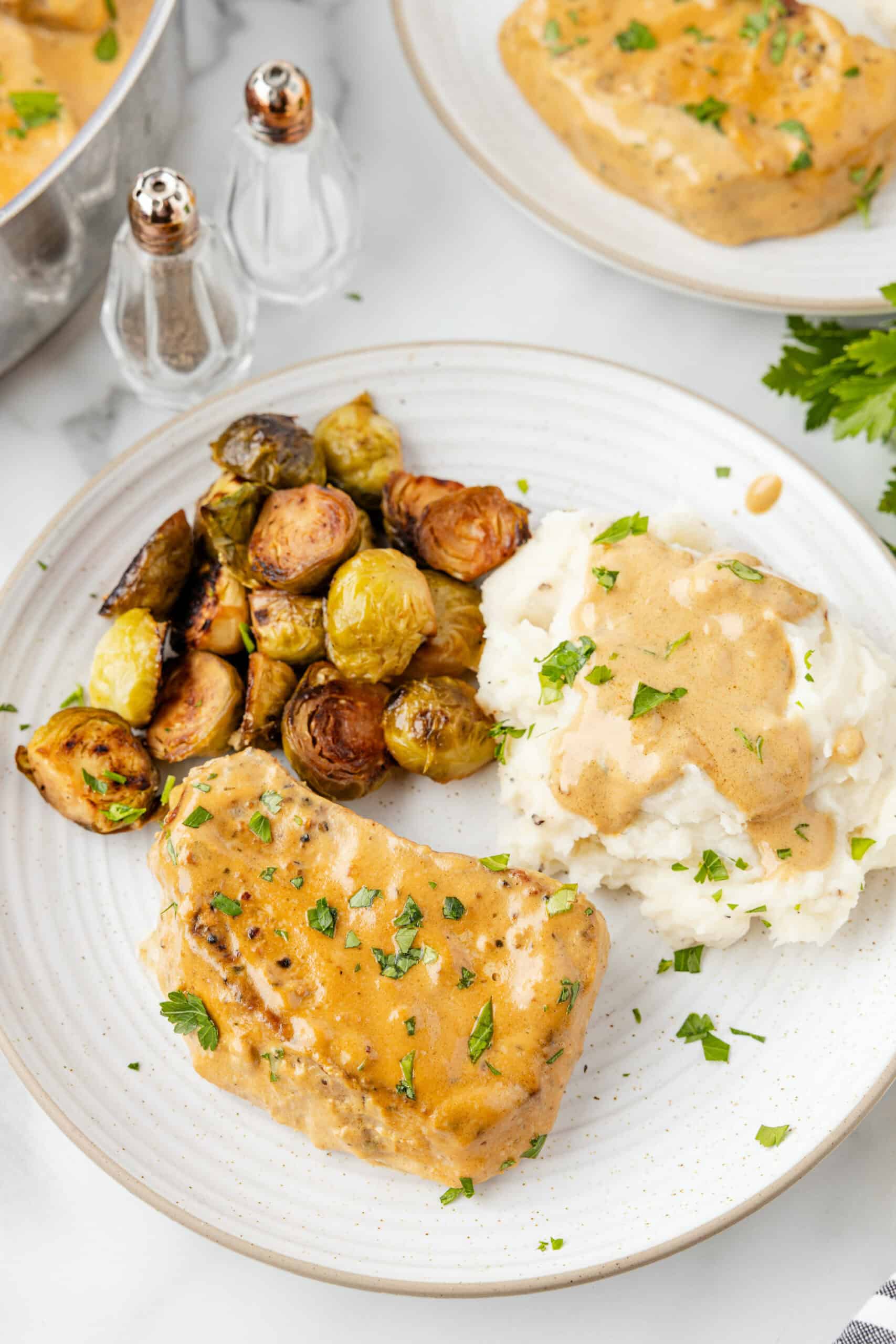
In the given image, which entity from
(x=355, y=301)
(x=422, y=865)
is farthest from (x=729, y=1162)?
(x=355, y=301)

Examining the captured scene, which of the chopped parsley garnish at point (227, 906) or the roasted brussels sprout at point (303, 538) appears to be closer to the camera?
the chopped parsley garnish at point (227, 906)

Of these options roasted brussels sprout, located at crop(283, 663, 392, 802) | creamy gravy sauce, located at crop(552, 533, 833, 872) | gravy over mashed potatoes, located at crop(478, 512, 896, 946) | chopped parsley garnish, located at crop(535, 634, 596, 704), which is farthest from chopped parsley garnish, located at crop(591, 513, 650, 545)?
roasted brussels sprout, located at crop(283, 663, 392, 802)

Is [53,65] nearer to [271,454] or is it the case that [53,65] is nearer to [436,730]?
[271,454]

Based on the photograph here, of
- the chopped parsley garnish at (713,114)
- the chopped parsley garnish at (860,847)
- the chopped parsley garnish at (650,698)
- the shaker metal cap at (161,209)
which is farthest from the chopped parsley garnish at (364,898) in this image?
the chopped parsley garnish at (713,114)

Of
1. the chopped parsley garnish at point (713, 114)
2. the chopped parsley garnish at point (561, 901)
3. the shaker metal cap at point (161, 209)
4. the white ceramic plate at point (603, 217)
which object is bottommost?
the chopped parsley garnish at point (561, 901)

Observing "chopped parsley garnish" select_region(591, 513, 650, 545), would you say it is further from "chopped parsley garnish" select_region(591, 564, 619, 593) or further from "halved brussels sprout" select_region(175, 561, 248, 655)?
"halved brussels sprout" select_region(175, 561, 248, 655)

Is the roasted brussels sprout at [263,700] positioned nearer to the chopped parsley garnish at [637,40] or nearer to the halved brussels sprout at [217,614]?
the halved brussels sprout at [217,614]
